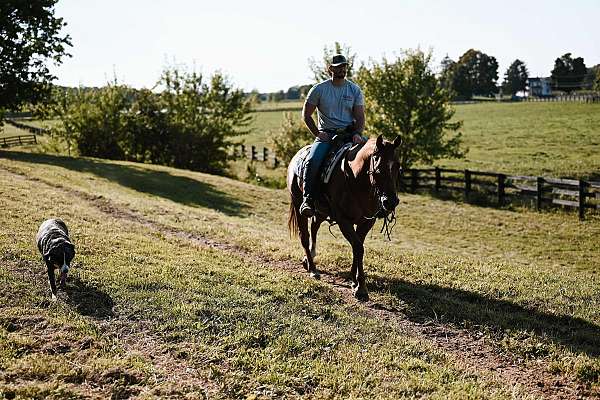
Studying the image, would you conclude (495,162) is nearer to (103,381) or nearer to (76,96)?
(76,96)

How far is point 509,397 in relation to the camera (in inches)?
212

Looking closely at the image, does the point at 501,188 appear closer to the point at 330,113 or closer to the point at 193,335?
the point at 330,113

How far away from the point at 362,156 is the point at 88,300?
14.5 feet

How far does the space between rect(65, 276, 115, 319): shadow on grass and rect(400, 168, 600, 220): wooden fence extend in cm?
1932

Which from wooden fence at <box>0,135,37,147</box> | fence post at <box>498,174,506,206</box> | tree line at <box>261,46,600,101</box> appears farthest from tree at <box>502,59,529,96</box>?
fence post at <box>498,174,506,206</box>

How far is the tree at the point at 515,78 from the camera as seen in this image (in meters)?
129

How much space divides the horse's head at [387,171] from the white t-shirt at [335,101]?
70.0 inches

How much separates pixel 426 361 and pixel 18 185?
14.9 m

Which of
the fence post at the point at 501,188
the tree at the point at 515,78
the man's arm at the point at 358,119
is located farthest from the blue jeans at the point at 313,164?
the tree at the point at 515,78

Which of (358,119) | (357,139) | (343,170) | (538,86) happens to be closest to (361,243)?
(343,170)

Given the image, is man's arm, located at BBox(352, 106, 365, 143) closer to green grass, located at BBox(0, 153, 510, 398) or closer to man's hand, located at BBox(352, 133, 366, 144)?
man's hand, located at BBox(352, 133, 366, 144)

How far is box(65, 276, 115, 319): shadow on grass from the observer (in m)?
7.02

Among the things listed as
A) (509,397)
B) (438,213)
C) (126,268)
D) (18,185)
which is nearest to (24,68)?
(18,185)

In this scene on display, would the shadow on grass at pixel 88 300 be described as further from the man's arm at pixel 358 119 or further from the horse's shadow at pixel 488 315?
the man's arm at pixel 358 119
